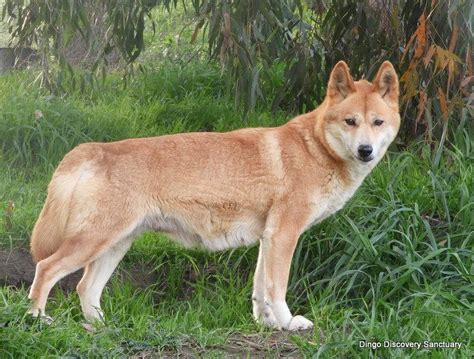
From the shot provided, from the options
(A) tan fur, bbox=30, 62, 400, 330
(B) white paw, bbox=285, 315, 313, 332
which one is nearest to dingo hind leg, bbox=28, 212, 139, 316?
(A) tan fur, bbox=30, 62, 400, 330

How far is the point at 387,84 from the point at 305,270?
1316 millimetres

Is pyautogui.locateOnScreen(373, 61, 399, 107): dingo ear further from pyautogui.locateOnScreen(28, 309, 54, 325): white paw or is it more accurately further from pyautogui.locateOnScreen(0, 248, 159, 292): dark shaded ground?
pyautogui.locateOnScreen(28, 309, 54, 325): white paw

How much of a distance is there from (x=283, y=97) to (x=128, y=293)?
8.58 ft

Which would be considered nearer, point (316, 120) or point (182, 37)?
point (316, 120)

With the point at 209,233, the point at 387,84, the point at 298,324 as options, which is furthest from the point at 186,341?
the point at 387,84

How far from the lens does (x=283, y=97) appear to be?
7.74 meters

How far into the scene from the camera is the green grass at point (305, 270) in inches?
182

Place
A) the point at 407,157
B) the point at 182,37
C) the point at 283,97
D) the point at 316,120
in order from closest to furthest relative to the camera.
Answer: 1. the point at 316,120
2. the point at 407,157
3. the point at 283,97
4. the point at 182,37

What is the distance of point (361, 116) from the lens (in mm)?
5434

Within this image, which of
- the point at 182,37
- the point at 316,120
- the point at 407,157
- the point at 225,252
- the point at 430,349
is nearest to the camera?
the point at 430,349

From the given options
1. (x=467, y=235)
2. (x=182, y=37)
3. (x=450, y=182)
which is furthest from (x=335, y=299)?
(x=182, y=37)

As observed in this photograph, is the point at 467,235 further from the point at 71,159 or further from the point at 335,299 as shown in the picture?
the point at 71,159

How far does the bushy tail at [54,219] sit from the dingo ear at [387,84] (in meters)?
1.93

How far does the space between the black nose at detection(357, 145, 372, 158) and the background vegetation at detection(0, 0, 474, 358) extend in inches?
26.2
